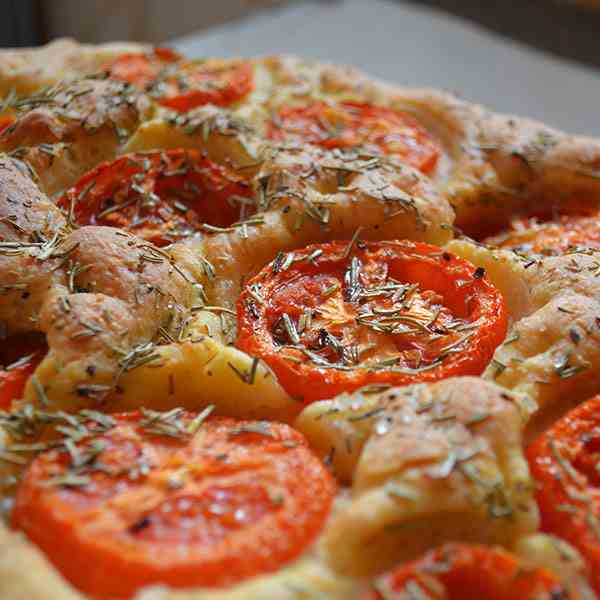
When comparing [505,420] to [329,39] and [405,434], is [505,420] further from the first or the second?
[329,39]

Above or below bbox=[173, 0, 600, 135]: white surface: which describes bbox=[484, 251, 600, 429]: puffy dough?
above

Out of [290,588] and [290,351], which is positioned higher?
[290,351]

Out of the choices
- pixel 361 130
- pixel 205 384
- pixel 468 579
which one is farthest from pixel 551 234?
→ pixel 468 579

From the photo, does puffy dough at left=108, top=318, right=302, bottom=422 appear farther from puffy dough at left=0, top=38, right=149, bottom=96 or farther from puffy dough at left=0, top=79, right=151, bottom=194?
puffy dough at left=0, top=38, right=149, bottom=96

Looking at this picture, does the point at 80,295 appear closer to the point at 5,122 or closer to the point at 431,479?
the point at 431,479

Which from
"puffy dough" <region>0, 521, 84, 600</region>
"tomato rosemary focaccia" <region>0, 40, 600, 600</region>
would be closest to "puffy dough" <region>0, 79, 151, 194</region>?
"tomato rosemary focaccia" <region>0, 40, 600, 600</region>

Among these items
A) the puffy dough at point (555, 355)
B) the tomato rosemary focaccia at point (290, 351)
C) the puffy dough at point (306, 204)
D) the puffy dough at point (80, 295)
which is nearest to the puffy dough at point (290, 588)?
the tomato rosemary focaccia at point (290, 351)
